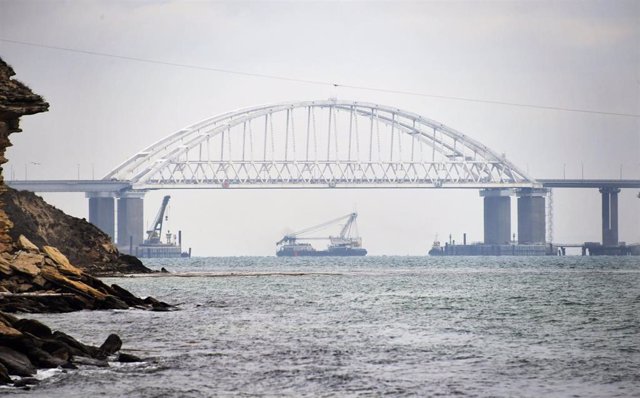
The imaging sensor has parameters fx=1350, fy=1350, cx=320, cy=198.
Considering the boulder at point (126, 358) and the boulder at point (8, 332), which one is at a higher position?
the boulder at point (8, 332)

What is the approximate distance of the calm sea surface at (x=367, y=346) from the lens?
27203 mm

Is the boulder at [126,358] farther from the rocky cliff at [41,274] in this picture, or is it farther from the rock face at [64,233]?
the rock face at [64,233]

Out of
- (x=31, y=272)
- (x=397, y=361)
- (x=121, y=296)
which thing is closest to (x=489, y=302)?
(x=121, y=296)

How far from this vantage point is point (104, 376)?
91.8 ft

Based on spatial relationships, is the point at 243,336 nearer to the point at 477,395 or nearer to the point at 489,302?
the point at 477,395

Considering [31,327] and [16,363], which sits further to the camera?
[31,327]

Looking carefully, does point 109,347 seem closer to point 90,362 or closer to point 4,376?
point 90,362

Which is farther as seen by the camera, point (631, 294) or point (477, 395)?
point (631, 294)

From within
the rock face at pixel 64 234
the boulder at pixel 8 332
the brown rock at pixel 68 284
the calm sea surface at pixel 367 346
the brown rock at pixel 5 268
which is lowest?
the calm sea surface at pixel 367 346

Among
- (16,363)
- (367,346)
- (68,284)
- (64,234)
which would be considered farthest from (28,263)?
(64,234)

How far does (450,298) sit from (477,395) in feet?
113

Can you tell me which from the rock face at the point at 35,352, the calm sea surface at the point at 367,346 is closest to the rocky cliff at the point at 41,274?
the rock face at the point at 35,352

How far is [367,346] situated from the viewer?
35.6m

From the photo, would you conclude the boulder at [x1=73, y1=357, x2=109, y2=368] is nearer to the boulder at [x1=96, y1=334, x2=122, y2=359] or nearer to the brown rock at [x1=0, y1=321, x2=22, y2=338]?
the boulder at [x1=96, y1=334, x2=122, y2=359]
